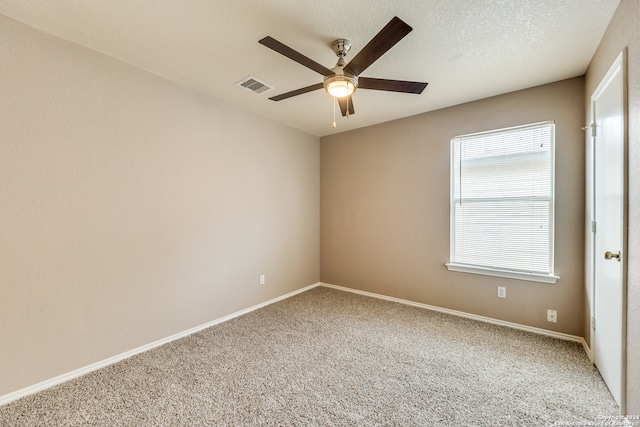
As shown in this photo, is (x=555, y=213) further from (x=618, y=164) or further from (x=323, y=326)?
(x=323, y=326)

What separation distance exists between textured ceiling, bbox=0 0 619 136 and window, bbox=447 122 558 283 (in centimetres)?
60

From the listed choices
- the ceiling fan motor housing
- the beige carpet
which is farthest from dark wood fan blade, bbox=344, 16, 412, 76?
the beige carpet

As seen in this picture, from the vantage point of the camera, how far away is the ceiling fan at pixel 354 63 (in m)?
1.55

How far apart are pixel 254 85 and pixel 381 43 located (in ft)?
5.16

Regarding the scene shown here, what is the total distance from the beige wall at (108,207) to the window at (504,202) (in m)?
2.56

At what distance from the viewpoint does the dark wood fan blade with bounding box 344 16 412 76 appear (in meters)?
1.47

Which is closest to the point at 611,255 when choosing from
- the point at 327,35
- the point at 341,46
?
the point at 341,46

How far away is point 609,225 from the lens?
1872 mm

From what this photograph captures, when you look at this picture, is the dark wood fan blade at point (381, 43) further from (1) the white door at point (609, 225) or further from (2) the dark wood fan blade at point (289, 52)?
(1) the white door at point (609, 225)

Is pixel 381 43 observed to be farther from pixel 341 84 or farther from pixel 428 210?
pixel 428 210

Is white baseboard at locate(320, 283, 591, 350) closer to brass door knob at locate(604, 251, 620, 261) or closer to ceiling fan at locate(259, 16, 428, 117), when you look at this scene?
brass door knob at locate(604, 251, 620, 261)

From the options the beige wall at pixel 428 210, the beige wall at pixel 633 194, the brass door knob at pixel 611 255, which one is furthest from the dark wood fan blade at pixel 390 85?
the brass door knob at pixel 611 255

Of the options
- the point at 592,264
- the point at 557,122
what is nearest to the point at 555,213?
the point at 592,264

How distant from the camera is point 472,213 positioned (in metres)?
3.23
